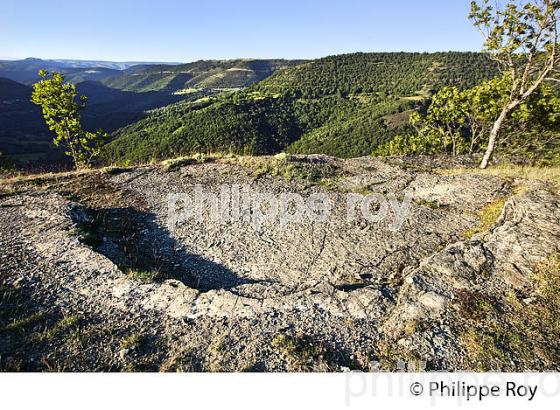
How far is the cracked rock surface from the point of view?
5.00m

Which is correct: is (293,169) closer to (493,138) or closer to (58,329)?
(493,138)

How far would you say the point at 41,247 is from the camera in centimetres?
771

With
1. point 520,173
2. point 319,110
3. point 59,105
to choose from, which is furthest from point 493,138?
point 319,110

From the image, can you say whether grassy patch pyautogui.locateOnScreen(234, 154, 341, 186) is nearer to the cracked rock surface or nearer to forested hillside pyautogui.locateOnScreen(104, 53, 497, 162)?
the cracked rock surface

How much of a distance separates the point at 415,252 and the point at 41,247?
9390 millimetres

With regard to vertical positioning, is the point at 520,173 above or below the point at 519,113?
below

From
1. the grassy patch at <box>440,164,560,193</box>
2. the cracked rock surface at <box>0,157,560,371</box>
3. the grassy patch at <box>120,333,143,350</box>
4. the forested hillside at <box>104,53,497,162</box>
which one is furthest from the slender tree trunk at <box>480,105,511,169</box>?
the forested hillside at <box>104,53,497,162</box>

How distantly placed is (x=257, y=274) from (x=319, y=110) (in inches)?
4801

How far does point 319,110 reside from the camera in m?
122

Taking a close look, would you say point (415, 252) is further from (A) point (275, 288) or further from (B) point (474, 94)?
(B) point (474, 94)

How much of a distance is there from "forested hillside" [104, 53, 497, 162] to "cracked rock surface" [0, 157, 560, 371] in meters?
66.6

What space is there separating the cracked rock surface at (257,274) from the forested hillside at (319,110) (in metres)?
66.6

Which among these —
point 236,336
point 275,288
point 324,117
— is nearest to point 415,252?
point 275,288

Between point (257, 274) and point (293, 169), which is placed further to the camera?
point (293, 169)
